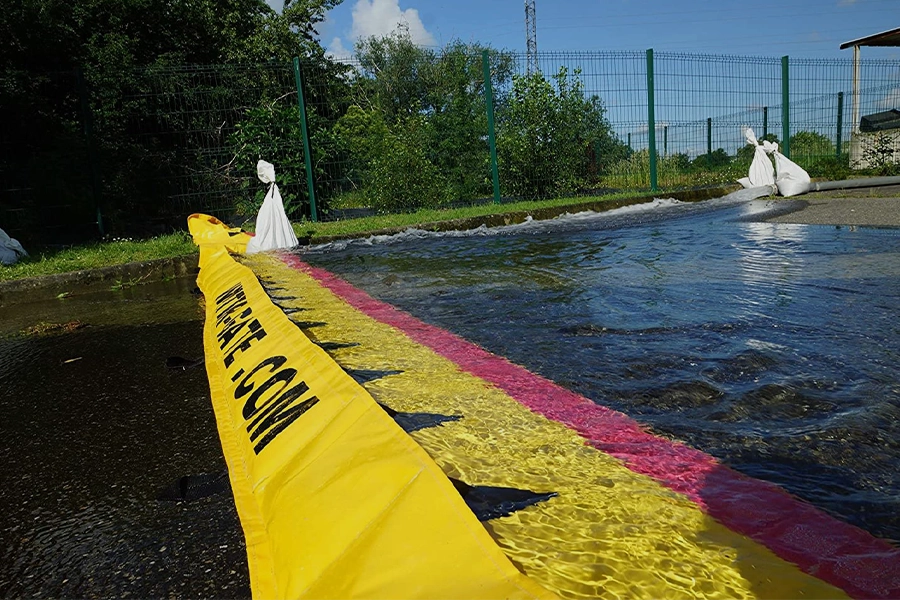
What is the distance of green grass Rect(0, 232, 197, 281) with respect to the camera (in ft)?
20.8

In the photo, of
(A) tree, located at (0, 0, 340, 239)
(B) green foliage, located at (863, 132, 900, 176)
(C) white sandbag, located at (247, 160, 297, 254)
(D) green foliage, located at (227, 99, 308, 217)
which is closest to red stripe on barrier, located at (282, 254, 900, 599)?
(C) white sandbag, located at (247, 160, 297, 254)

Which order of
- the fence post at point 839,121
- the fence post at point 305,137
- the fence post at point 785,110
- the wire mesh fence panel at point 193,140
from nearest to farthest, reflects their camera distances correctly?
the wire mesh fence panel at point 193,140
the fence post at point 305,137
the fence post at point 785,110
the fence post at point 839,121

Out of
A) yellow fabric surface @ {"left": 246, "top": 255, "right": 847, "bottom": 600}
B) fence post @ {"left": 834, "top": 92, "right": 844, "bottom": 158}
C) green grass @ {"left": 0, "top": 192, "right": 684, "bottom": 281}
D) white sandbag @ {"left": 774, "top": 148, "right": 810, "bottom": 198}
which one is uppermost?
fence post @ {"left": 834, "top": 92, "right": 844, "bottom": 158}

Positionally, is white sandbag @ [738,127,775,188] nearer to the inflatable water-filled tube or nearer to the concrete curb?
the concrete curb

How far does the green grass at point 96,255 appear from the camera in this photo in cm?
635

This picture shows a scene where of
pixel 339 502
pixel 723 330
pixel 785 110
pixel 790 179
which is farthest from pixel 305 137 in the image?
pixel 785 110

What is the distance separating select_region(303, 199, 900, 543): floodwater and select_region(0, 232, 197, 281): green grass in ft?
6.37

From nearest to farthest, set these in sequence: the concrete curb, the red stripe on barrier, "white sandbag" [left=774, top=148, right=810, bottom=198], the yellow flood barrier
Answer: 1. the yellow flood barrier
2. the red stripe on barrier
3. the concrete curb
4. "white sandbag" [left=774, top=148, right=810, bottom=198]

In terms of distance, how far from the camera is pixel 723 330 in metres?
3.15

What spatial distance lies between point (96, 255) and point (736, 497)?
7237 millimetres

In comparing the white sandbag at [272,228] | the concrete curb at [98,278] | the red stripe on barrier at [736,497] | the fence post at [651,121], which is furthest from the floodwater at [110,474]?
the fence post at [651,121]

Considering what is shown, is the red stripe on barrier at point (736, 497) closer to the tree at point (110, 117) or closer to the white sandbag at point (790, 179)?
the tree at point (110, 117)

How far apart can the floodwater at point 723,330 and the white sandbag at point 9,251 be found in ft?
11.1

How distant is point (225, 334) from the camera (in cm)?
353
